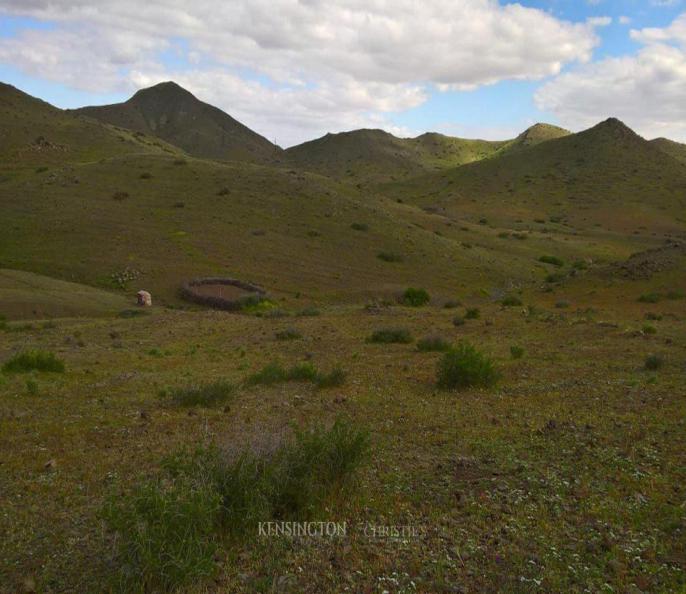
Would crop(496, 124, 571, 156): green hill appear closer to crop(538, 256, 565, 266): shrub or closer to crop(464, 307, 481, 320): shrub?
crop(538, 256, 565, 266): shrub

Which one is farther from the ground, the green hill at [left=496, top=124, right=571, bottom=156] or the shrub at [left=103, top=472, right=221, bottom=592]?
the green hill at [left=496, top=124, right=571, bottom=156]

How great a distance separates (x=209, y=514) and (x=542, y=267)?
159 ft

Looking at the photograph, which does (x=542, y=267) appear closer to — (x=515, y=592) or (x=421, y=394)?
(x=421, y=394)

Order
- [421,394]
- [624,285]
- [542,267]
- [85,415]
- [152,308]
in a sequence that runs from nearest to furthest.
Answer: [85,415], [421,394], [152,308], [624,285], [542,267]

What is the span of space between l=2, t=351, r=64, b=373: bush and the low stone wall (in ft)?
54.8

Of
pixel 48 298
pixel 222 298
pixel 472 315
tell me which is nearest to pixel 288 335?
pixel 472 315

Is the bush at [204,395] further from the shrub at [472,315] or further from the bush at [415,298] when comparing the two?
the bush at [415,298]

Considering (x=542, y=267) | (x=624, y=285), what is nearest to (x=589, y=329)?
(x=624, y=285)

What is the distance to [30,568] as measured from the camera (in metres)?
5.26

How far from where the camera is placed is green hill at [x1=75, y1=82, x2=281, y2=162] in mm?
149625

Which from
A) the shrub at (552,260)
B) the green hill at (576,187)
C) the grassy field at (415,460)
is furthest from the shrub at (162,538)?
the green hill at (576,187)

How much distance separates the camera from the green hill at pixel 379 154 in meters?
134

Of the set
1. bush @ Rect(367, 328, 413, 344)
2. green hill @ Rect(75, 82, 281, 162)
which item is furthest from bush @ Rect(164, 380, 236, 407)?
green hill @ Rect(75, 82, 281, 162)

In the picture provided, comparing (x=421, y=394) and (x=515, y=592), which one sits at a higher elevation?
(x=515, y=592)
